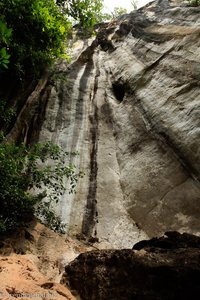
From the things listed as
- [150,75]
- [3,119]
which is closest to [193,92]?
[150,75]

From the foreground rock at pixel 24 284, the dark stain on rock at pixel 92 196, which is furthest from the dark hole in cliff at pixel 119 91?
the foreground rock at pixel 24 284

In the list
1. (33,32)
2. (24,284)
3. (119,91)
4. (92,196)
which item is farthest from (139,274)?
(33,32)

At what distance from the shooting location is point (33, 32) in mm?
12641

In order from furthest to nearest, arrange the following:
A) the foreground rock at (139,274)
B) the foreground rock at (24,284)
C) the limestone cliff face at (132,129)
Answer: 1. the limestone cliff face at (132,129)
2. the foreground rock at (139,274)
3. the foreground rock at (24,284)

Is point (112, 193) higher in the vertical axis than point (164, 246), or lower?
higher

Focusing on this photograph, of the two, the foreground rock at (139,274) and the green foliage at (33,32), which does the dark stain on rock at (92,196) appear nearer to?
the foreground rock at (139,274)

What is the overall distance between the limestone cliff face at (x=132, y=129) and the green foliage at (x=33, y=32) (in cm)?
115

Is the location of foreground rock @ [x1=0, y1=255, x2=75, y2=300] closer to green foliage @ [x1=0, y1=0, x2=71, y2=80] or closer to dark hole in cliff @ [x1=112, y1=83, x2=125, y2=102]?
green foliage @ [x1=0, y1=0, x2=71, y2=80]

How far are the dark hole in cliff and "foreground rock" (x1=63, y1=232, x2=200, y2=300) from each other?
9011mm

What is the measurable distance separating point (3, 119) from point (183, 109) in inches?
221

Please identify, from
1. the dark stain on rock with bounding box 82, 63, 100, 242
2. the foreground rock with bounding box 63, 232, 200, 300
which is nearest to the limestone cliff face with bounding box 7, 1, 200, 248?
the dark stain on rock with bounding box 82, 63, 100, 242

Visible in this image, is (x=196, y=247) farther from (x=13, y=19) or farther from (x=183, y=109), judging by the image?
(x=13, y=19)

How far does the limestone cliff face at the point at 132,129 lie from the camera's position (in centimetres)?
864

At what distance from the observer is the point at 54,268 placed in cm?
640
